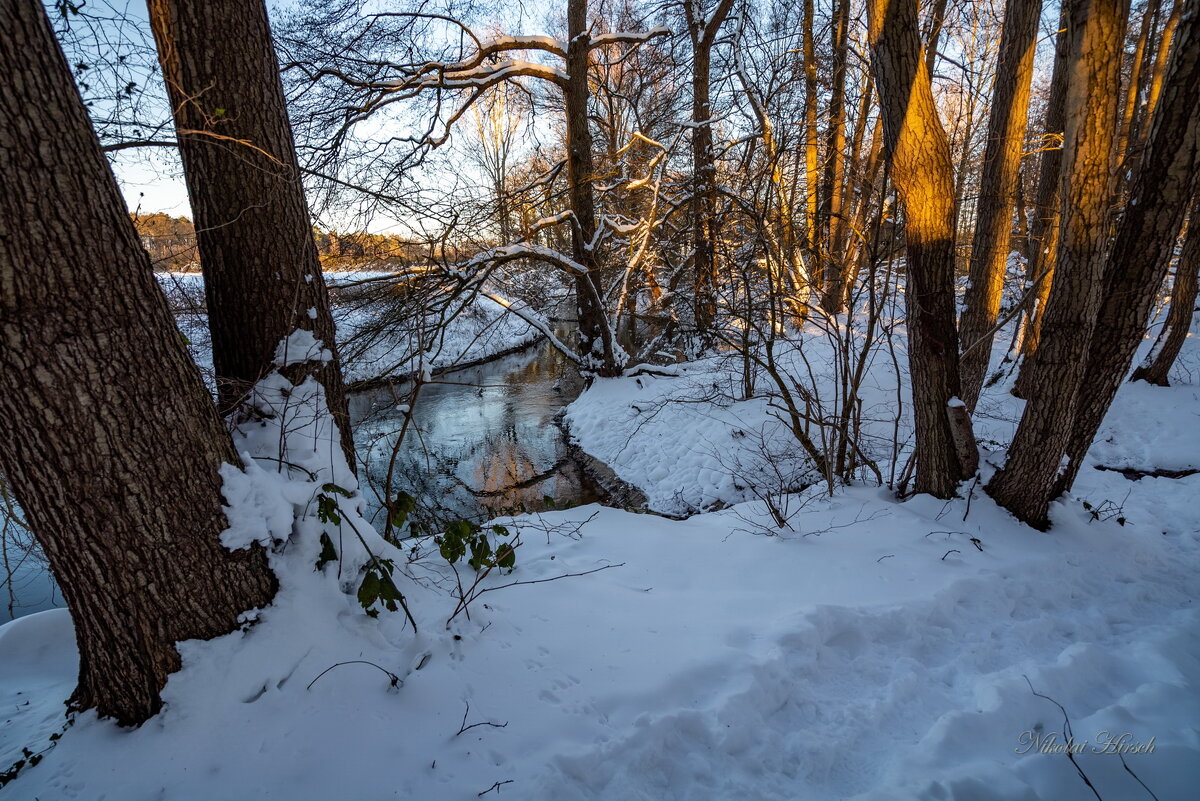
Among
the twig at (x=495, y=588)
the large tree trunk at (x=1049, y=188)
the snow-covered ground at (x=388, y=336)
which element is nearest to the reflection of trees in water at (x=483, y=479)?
the snow-covered ground at (x=388, y=336)

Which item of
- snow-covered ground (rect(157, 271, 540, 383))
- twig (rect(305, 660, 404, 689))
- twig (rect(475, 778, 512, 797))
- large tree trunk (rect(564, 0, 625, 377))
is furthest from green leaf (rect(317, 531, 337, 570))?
large tree trunk (rect(564, 0, 625, 377))

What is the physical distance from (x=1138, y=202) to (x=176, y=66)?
5.05m

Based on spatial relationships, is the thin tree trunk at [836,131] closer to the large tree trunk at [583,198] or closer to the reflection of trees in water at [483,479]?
the large tree trunk at [583,198]

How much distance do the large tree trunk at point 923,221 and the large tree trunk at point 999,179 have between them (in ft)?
4.68

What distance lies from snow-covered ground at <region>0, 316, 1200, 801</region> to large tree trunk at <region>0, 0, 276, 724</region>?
0.52 ft

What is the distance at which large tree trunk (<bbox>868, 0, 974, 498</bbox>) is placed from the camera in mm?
3318

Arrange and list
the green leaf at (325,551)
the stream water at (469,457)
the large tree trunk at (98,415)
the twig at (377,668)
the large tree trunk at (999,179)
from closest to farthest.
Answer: the large tree trunk at (98,415), the twig at (377,668), the green leaf at (325,551), the large tree trunk at (999,179), the stream water at (469,457)

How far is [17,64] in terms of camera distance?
1.41 m

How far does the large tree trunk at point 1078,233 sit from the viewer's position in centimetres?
303

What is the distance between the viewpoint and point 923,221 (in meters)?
3.52

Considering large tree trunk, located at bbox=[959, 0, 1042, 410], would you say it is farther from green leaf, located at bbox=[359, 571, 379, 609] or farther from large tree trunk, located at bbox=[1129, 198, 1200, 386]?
green leaf, located at bbox=[359, 571, 379, 609]

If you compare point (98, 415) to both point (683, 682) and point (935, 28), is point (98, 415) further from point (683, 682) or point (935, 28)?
point (935, 28)

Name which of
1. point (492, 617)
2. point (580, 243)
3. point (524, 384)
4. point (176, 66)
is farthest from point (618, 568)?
point (524, 384)

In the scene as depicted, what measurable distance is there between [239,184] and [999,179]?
21.8 feet
